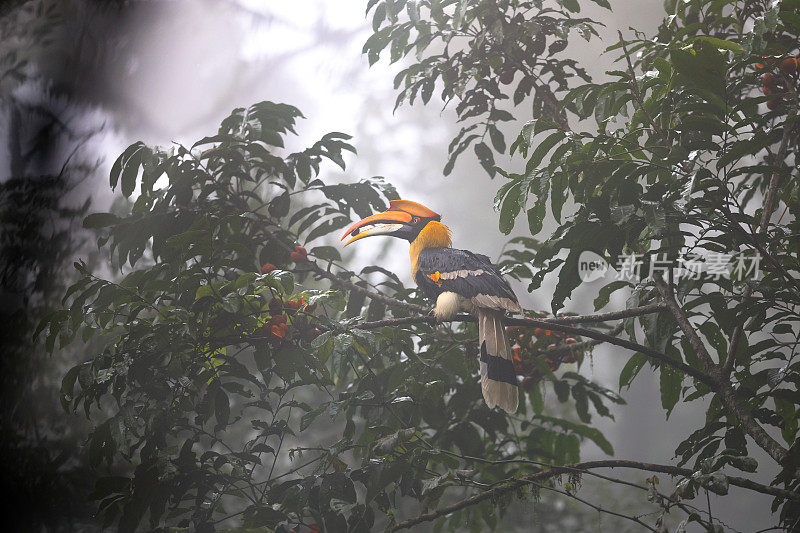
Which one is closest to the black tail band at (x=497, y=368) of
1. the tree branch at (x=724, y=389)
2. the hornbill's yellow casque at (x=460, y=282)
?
the hornbill's yellow casque at (x=460, y=282)

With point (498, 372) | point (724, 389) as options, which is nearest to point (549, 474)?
point (498, 372)

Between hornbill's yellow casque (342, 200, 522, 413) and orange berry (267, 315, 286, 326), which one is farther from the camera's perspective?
orange berry (267, 315, 286, 326)

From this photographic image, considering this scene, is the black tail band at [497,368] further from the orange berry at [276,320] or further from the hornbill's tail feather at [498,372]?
the orange berry at [276,320]

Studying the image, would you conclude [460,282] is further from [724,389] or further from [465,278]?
[724,389]

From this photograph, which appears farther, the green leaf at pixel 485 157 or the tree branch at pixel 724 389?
the green leaf at pixel 485 157

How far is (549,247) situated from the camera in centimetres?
112

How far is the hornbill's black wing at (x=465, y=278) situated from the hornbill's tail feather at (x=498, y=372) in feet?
0.12

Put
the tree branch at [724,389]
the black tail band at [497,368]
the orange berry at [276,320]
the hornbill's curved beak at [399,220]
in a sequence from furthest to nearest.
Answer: the hornbill's curved beak at [399,220] → the orange berry at [276,320] → the black tail band at [497,368] → the tree branch at [724,389]

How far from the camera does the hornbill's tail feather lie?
4.07 ft

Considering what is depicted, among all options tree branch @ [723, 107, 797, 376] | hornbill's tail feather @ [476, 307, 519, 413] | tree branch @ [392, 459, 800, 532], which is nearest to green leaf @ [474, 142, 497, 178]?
hornbill's tail feather @ [476, 307, 519, 413]

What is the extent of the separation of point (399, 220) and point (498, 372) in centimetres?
42

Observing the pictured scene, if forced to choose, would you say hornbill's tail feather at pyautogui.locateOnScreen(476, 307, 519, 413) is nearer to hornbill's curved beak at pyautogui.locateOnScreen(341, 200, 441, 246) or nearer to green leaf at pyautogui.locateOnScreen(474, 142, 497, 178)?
hornbill's curved beak at pyautogui.locateOnScreen(341, 200, 441, 246)

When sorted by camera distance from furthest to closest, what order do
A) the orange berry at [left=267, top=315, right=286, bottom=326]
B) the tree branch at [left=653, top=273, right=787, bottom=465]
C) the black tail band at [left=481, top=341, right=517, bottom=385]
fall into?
the orange berry at [left=267, top=315, right=286, bottom=326] → the black tail band at [left=481, top=341, right=517, bottom=385] → the tree branch at [left=653, top=273, right=787, bottom=465]

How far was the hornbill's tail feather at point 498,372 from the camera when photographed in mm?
1240
